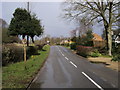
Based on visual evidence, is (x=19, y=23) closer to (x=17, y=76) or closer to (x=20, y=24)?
(x=20, y=24)

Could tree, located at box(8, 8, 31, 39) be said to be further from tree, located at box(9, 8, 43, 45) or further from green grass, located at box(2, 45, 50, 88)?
green grass, located at box(2, 45, 50, 88)

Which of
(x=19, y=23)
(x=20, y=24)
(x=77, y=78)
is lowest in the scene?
(x=77, y=78)

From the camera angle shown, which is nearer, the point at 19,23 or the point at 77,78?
the point at 77,78

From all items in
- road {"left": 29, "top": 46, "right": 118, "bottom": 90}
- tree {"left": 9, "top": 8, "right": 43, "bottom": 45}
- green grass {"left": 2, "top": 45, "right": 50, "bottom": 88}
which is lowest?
road {"left": 29, "top": 46, "right": 118, "bottom": 90}

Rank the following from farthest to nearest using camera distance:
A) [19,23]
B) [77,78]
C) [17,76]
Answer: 1. [19,23]
2. [17,76]
3. [77,78]

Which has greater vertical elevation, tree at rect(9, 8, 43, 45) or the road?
tree at rect(9, 8, 43, 45)

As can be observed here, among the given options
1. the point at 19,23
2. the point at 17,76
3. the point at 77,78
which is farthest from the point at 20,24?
the point at 77,78

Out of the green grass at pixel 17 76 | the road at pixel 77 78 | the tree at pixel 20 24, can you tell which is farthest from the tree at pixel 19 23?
the road at pixel 77 78

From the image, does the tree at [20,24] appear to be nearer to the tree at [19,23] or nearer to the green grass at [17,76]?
the tree at [19,23]

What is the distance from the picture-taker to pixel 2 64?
12.8 metres

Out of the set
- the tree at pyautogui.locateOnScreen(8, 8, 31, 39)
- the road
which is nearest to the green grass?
the road

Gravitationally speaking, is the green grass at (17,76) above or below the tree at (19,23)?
below

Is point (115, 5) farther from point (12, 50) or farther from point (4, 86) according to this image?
point (4, 86)

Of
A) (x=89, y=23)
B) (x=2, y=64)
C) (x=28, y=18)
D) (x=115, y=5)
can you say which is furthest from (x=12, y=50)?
(x=115, y=5)
